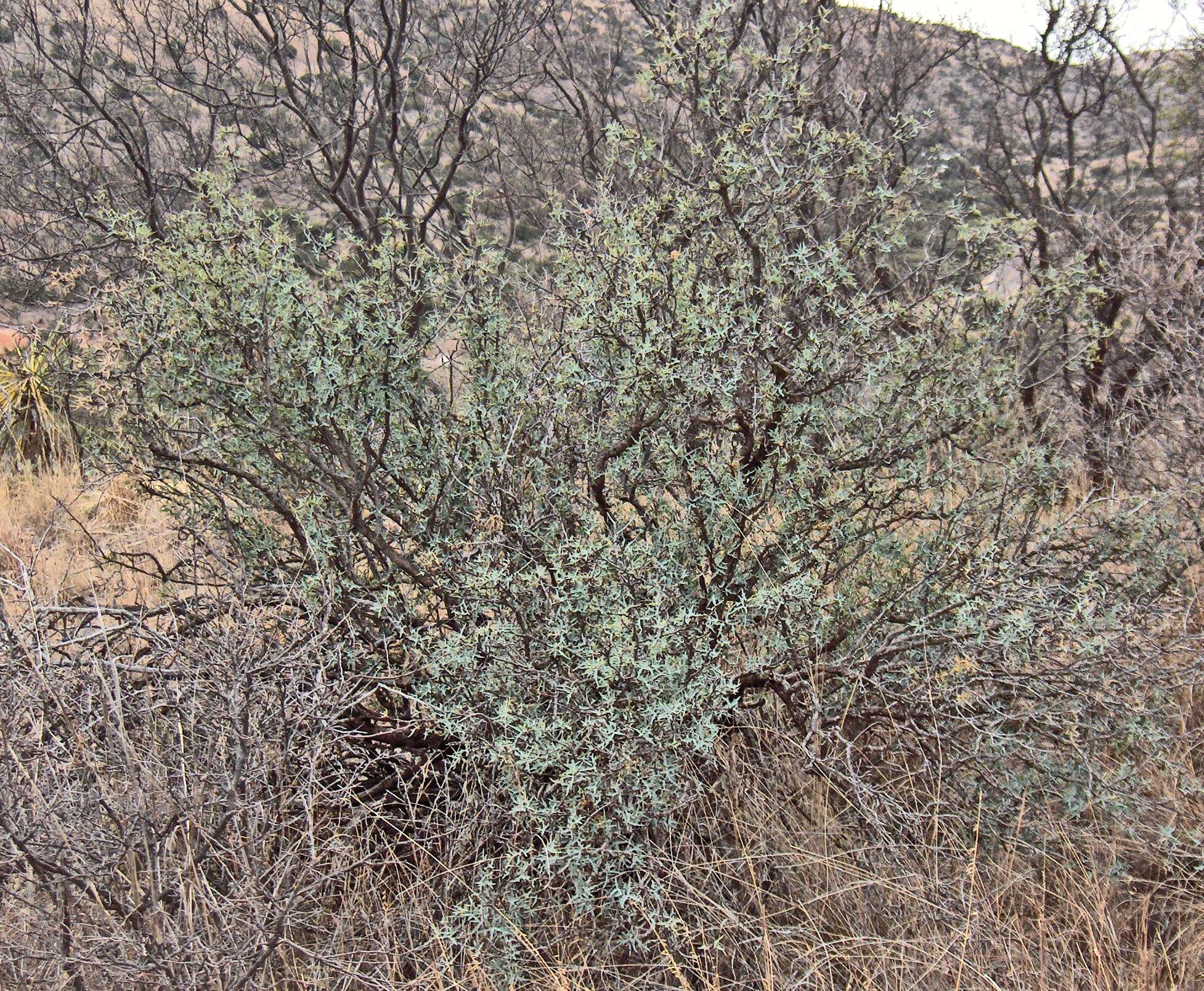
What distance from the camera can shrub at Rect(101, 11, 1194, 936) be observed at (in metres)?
2.66

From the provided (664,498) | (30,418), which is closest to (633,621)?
(664,498)

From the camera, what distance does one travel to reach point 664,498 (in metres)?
3.19

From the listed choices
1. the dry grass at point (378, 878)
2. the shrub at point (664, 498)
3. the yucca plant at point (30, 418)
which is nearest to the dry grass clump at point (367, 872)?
the dry grass at point (378, 878)

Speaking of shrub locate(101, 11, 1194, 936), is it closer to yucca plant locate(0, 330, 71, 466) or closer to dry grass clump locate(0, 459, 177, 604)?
dry grass clump locate(0, 459, 177, 604)

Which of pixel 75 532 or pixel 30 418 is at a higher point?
pixel 75 532

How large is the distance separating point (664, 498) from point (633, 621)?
2.11 feet

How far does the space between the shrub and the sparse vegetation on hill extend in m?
0.02

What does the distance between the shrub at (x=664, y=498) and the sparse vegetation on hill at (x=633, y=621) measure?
0.02m

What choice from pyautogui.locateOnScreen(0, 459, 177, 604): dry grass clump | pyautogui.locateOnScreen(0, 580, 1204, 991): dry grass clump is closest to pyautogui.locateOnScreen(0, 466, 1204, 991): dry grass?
pyautogui.locateOnScreen(0, 580, 1204, 991): dry grass clump

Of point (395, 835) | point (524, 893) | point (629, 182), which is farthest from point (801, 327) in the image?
point (395, 835)

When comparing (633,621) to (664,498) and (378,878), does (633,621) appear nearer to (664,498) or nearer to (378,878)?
(664,498)

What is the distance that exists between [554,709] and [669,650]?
35 centimetres

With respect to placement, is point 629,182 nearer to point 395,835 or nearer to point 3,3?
point 395,835

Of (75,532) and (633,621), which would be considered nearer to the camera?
(633,621)
